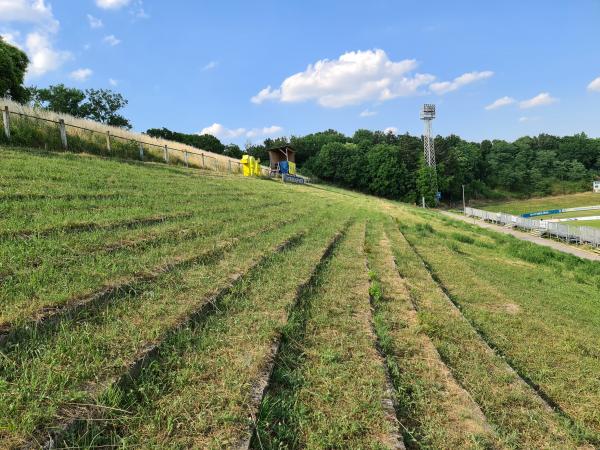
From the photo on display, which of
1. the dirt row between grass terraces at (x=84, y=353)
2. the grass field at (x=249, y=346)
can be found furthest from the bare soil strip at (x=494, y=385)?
the dirt row between grass terraces at (x=84, y=353)

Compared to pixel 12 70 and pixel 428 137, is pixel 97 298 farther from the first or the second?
pixel 428 137

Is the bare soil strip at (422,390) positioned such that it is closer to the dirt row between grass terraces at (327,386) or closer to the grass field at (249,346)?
the grass field at (249,346)

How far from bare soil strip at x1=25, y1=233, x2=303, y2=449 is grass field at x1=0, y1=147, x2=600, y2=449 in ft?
0.04

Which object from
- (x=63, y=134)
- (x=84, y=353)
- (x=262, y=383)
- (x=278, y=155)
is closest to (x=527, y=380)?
(x=262, y=383)

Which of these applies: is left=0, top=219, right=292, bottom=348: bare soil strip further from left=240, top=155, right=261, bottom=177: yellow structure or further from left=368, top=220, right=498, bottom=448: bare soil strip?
left=240, top=155, right=261, bottom=177: yellow structure

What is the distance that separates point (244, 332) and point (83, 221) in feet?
13.1

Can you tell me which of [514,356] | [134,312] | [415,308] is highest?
[134,312]

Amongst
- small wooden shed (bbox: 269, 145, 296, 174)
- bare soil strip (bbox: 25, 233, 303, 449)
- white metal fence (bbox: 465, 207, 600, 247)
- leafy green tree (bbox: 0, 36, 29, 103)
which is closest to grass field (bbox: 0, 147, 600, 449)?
bare soil strip (bbox: 25, 233, 303, 449)

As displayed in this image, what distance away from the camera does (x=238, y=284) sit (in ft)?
17.5

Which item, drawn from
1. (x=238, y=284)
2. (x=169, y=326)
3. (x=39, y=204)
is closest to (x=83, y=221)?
(x=39, y=204)

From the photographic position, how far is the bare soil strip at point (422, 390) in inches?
125

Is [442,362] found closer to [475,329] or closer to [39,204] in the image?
[475,329]

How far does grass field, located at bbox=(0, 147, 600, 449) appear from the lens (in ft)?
9.12

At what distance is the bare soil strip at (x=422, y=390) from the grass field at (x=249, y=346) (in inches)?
0.8
